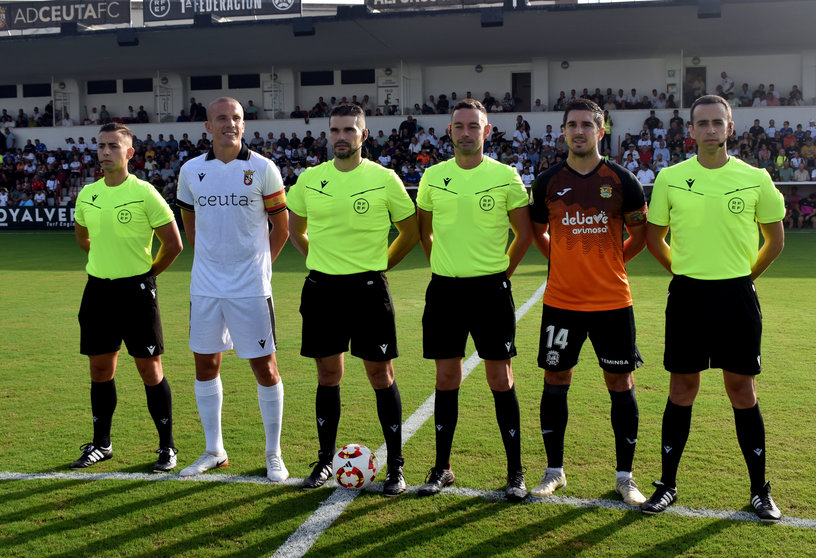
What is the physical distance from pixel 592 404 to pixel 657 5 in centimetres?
2444

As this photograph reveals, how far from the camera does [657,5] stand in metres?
27.0

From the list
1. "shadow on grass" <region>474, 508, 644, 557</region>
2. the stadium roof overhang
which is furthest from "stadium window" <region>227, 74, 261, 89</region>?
"shadow on grass" <region>474, 508, 644, 557</region>

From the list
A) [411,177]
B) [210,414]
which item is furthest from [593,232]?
[411,177]

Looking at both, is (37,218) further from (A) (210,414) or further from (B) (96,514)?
(B) (96,514)

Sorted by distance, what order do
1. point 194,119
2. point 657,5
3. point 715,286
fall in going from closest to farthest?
point 715,286 → point 657,5 → point 194,119

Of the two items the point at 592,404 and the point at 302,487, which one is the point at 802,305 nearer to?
the point at 592,404

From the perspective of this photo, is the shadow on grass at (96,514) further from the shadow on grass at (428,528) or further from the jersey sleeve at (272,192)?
the jersey sleeve at (272,192)

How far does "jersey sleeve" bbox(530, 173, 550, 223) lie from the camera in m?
4.48

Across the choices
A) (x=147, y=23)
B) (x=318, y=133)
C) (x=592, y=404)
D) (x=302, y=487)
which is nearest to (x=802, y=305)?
(x=592, y=404)

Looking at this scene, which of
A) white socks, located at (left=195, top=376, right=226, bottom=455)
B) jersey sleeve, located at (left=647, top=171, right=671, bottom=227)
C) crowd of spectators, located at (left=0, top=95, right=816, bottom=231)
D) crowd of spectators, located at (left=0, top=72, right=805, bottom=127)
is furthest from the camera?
crowd of spectators, located at (left=0, top=72, right=805, bottom=127)

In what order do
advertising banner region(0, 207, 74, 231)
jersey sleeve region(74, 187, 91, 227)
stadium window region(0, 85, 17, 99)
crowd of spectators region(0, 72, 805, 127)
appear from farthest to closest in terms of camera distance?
1. stadium window region(0, 85, 17, 99)
2. crowd of spectators region(0, 72, 805, 127)
3. advertising banner region(0, 207, 74, 231)
4. jersey sleeve region(74, 187, 91, 227)

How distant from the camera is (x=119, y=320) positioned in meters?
4.98

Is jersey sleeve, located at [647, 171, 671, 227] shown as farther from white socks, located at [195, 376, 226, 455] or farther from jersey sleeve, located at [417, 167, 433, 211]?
white socks, located at [195, 376, 226, 455]

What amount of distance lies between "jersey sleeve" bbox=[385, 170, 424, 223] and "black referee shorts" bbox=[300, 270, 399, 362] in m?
0.38
